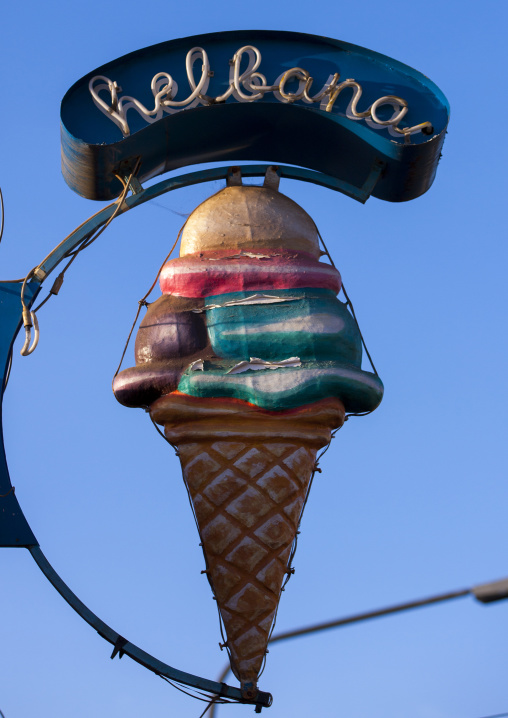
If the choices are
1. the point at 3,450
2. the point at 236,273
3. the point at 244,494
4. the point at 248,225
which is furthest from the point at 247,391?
the point at 3,450

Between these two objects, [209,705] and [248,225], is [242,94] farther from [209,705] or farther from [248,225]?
[209,705]

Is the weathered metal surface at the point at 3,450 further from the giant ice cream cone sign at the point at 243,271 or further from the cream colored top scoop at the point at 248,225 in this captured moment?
the cream colored top scoop at the point at 248,225

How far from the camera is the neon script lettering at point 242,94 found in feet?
35.6

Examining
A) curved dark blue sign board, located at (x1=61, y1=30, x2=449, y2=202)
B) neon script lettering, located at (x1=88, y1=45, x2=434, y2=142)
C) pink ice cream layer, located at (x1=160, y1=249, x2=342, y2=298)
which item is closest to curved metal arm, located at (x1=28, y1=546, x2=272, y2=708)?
pink ice cream layer, located at (x1=160, y1=249, x2=342, y2=298)

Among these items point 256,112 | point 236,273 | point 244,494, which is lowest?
point 244,494

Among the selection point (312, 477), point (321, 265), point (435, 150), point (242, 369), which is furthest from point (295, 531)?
point (435, 150)

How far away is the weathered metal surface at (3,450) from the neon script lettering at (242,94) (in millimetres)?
1692

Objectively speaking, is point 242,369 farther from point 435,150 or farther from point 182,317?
point 435,150

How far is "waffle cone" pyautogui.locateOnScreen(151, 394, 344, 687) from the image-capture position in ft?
31.1

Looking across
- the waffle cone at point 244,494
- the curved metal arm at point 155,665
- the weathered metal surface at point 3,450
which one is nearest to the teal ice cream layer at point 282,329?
the waffle cone at point 244,494

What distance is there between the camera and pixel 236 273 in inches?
400

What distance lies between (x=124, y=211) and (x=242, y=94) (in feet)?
4.80

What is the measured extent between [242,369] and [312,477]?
104 cm


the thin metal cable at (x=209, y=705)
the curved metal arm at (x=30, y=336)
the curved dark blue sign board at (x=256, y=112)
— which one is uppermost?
the curved dark blue sign board at (x=256, y=112)
